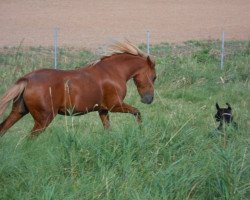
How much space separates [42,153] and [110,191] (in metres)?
1.17

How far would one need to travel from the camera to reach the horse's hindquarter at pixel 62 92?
673 centimetres

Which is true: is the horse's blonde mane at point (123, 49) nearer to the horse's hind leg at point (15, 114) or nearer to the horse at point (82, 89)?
the horse at point (82, 89)

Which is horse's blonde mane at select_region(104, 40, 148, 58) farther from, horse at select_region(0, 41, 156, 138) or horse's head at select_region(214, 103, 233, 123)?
horse's head at select_region(214, 103, 233, 123)

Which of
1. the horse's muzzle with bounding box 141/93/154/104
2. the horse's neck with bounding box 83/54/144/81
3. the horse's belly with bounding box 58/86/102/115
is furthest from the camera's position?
the horse's muzzle with bounding box 141/93/154/104

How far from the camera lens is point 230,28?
3406 centimetres

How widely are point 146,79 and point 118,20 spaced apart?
30.4 meters

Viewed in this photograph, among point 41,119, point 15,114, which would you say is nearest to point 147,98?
point 41,119

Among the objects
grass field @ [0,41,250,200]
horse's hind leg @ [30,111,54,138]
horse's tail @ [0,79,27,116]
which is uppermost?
horse's tail @ [0,79,27,116]

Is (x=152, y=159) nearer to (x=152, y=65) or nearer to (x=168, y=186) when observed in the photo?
(x=168, y=186)

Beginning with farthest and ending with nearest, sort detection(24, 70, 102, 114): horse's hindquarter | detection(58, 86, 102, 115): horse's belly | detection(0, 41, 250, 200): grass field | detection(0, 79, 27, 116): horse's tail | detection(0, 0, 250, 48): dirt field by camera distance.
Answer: detection(0, 0, 250, 48): dirt field, detection(58, 86, 102, 115): horse's belly, detection(24, 70, 102, 114): horse's hindquarter, detection(0, 79, 27, 116): horse's tail, detection(0, 41, 250, 200): grass field

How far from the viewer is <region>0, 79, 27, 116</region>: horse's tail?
645 cm

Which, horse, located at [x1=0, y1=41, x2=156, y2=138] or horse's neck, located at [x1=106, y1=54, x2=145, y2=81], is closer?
horse, located at [x1=0, y1=41, x2=156, y2=138]

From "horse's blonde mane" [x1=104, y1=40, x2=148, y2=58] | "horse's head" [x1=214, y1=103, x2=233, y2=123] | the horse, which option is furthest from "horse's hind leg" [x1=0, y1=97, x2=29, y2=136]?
"horse's head" [x1=214, y1=103, x2=233, y2=123]

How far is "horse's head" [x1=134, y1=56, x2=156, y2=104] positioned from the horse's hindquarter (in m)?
0.95
